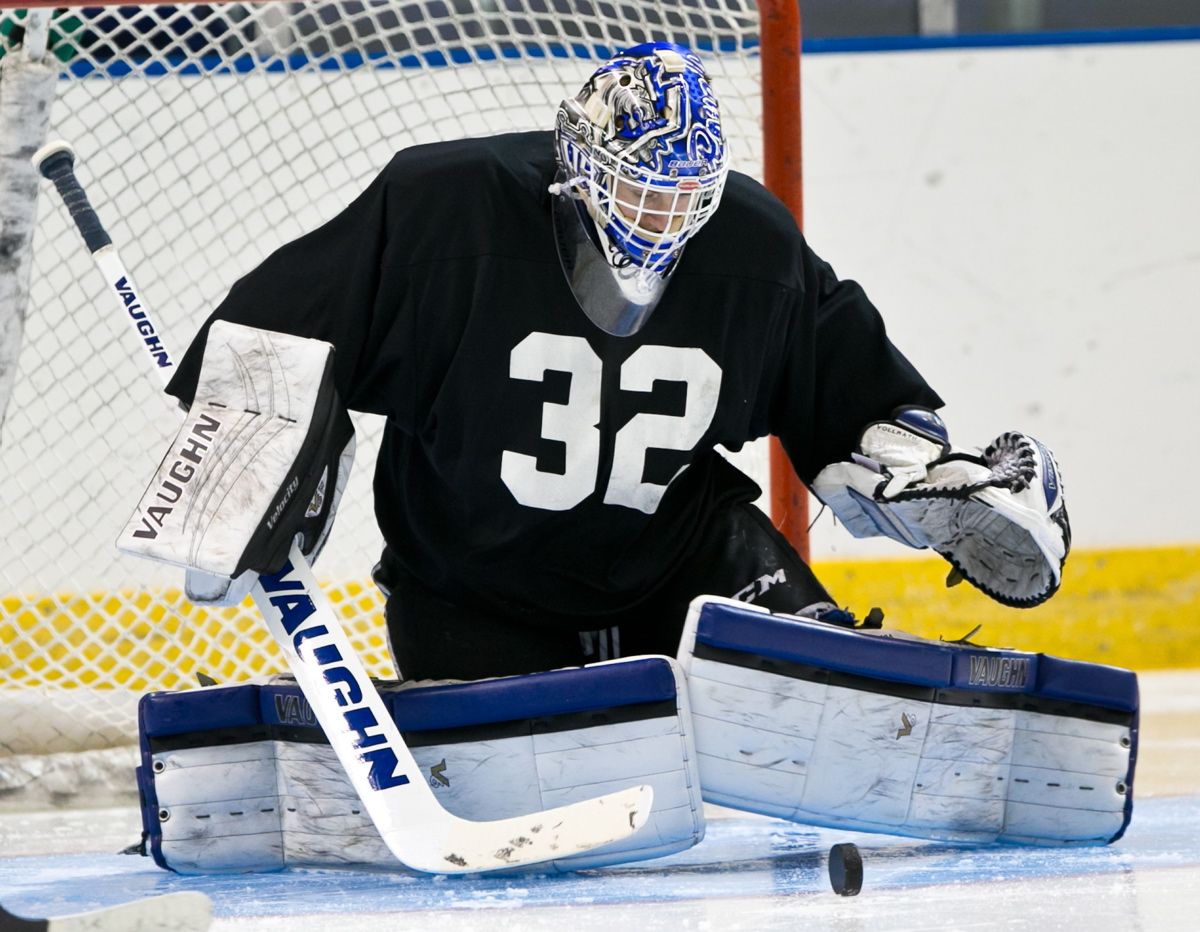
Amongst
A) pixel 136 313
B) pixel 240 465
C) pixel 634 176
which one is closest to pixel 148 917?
pixel 240 465

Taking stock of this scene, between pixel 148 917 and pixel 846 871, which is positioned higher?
pixel 148 917

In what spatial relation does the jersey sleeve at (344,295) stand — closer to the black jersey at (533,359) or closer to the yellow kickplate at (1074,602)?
the black jersey at (533,359)

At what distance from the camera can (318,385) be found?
5.86 ft

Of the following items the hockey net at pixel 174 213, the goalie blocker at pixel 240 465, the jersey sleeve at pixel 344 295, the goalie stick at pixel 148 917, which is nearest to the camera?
the goalie stick at pixel 148 917

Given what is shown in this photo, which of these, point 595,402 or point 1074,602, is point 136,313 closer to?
point 595,402

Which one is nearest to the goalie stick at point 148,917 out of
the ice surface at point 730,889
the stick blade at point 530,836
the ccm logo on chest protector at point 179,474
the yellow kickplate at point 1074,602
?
the ice surface at point 730,889

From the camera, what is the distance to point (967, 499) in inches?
75.1

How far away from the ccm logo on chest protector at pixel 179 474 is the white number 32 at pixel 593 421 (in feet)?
1.12

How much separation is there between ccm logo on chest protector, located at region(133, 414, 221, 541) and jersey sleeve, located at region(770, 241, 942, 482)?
2.38 ft

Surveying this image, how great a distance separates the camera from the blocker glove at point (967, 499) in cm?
191

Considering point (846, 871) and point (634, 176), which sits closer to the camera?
point (846, 871)

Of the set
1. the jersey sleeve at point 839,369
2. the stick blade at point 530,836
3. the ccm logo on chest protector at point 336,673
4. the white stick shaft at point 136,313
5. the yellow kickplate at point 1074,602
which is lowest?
the yellow kickplate at point 1074,602

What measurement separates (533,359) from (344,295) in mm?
231

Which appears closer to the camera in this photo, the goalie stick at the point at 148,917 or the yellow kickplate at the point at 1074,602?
the goalie stick at the point at 148,917
